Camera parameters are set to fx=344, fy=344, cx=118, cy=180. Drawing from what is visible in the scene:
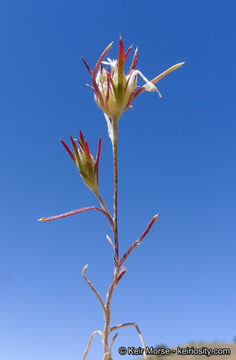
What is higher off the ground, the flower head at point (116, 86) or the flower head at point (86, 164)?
the flower head at point (116, 86)

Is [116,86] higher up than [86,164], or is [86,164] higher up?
[116,86]

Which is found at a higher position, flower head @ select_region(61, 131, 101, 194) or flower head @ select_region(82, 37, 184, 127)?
flower head @ select_region(82, 37, 184, 127)

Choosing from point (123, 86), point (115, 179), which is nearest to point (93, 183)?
point (115, 179)

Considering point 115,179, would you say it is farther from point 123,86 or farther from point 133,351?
point 133,351
